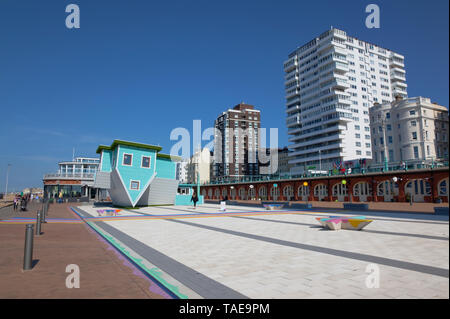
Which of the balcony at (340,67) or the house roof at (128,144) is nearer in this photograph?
the house roof at (128,144)

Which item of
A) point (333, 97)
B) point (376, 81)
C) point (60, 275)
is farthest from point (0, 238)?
point (376, 81)

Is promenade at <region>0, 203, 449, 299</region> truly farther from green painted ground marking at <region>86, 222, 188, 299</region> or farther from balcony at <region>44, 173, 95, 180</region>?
balcony at <region>44, 173, 95, 180</region>

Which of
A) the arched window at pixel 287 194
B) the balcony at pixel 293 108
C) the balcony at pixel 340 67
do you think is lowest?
the arched window at pixel 287 194

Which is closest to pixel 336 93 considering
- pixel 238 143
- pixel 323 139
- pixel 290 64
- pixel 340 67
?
pixel 340 67

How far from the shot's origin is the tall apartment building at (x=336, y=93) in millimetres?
74500

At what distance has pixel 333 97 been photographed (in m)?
76.6

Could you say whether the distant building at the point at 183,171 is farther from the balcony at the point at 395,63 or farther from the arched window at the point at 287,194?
the balcony at the point at 395,63

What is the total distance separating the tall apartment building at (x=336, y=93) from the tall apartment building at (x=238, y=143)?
31916 millimetres

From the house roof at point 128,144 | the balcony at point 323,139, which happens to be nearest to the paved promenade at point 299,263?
the house roof at point 128,144

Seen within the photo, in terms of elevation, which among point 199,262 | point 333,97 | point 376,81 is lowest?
point 199,262

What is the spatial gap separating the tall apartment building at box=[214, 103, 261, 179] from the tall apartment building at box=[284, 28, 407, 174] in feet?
105

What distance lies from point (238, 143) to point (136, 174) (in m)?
89.9
